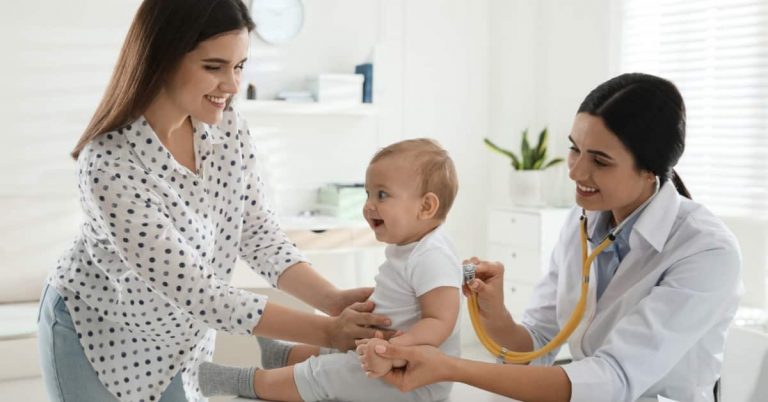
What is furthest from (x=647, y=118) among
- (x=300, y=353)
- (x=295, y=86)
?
(x=295, y=86)

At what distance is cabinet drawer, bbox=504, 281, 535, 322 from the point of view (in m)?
4.74

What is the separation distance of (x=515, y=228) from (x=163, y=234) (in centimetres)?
354

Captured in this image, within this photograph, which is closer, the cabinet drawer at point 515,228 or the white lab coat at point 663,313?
the white lab coat at point 663,313

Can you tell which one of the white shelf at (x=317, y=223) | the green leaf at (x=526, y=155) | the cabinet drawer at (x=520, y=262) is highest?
the green leaf at (x=526, y=155)

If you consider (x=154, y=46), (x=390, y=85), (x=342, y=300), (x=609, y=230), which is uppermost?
(x=154, y=46)

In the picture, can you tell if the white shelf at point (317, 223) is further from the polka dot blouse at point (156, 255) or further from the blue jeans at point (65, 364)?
the blue jeans at point (65, 364)

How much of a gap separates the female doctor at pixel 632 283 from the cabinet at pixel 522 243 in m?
2.72

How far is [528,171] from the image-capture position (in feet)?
16.0

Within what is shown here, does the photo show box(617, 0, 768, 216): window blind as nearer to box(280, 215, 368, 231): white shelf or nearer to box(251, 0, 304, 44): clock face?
box(280, 215, 368, 231): white shelf

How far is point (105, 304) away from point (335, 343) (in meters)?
0.48

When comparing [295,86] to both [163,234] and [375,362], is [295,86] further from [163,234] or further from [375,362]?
[375,362]

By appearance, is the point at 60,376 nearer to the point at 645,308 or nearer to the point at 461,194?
the point at 645,308

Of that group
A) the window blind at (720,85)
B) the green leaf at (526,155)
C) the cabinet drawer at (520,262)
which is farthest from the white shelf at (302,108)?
the window blind at (720,85)

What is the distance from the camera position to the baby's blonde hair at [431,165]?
1.78 metres
